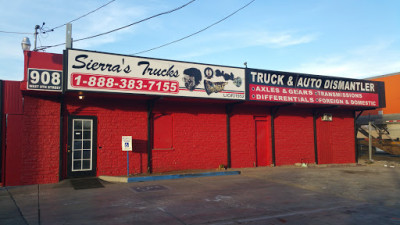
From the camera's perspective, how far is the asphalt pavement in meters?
6.71

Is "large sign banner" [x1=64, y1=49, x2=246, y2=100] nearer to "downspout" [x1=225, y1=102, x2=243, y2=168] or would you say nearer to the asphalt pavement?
"downspout" [x1=225, y1=102, x2=243, y2=168]

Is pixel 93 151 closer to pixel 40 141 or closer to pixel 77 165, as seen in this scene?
pixel 77 165

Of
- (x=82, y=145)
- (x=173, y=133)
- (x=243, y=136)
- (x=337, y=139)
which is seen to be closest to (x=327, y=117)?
(x=337, y=139)

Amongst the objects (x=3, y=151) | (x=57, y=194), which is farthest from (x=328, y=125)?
(x=3, y=151)

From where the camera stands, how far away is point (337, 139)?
1817 cm

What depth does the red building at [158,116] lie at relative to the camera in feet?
36.2

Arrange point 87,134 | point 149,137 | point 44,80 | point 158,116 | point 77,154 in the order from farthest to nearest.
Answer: point 158,116
point 149,137
point 87,134
point 77,154
point 44,80

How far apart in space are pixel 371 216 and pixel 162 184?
6.73 metres

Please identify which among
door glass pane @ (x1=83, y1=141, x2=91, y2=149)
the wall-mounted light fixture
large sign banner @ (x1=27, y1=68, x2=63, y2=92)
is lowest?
door glass pane @ (x1=83, y1=141, x2=91, y2=149)

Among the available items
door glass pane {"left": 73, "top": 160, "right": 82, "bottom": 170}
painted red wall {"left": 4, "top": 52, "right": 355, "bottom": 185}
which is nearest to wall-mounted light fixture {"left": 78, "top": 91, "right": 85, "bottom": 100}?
painted red wall {"left": 4, "top": 52, "right": 355, "bottom": 185}

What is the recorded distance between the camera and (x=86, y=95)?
11.8 meters

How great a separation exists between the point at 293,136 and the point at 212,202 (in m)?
9.87

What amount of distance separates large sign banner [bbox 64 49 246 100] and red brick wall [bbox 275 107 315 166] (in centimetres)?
386

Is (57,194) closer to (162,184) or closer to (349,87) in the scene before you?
(162,184)
